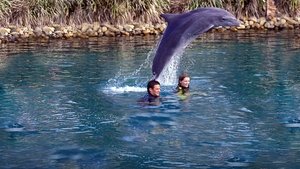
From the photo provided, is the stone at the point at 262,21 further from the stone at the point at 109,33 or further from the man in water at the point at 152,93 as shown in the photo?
the man in water at the point at 152,93

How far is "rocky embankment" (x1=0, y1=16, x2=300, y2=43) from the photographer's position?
26516 mm

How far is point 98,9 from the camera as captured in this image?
27844mm

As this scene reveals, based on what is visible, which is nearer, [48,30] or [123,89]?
[123,89]

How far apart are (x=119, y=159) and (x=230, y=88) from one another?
5912mm

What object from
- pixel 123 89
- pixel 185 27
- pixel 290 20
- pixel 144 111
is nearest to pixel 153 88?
pixel 144 111

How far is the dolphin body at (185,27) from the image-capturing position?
13148mm

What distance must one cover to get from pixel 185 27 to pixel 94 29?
46.3ft

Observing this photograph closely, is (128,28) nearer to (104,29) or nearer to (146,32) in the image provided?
(146,32)

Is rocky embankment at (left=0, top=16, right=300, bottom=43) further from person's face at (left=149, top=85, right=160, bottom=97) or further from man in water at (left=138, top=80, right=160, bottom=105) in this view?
person's face at (left=149, top=85, right=160, bottom=97)

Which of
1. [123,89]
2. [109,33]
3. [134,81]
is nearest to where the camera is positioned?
[123,89]

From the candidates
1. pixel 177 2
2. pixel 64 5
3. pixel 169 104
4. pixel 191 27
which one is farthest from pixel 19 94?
pixel 177 2

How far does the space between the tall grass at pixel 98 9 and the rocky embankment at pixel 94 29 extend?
32 centimetres

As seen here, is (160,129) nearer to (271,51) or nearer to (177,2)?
(271,51)

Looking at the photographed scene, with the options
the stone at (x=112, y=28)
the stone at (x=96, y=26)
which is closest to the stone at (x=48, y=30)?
the stone at (x=96, y=26)
